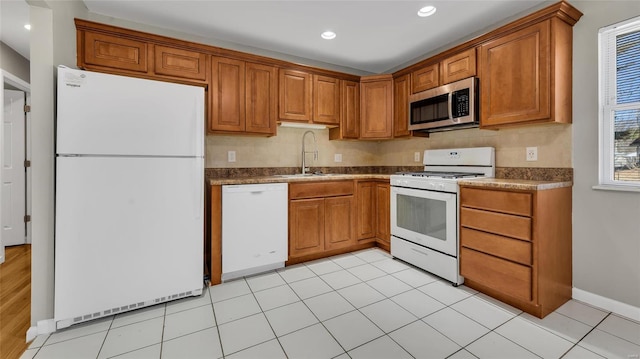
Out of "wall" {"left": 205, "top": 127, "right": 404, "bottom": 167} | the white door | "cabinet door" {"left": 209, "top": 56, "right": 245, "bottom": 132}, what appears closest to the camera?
"cabinet door" {"left": 209, "top": 56, "right": 245, "bottom": 132}

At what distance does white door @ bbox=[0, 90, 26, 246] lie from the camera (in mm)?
3439

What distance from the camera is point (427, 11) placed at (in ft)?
7.88

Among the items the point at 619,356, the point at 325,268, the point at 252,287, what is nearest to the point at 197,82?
the point at 252,287

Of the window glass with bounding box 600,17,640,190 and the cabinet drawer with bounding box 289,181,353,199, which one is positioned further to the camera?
the cabinet drawer with bounding box 289,181,353,199

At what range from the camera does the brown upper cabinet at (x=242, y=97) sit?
2.71m

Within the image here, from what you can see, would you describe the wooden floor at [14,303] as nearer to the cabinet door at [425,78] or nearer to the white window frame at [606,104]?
the cabinet door at [425,78]

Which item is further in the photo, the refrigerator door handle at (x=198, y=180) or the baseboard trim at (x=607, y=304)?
the refrigerator door handle at (x=198, y=180)

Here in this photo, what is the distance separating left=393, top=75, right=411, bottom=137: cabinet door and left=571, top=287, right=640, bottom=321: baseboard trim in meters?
2.08

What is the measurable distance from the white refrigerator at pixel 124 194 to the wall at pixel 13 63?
2.40 metres

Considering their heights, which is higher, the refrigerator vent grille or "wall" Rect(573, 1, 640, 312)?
"wall" Rect(573, 1, 640, 312)

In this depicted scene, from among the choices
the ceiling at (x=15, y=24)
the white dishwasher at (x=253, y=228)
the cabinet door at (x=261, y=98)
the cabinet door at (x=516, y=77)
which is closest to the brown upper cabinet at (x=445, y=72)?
A: the cabinet door at (x=516, y=77)

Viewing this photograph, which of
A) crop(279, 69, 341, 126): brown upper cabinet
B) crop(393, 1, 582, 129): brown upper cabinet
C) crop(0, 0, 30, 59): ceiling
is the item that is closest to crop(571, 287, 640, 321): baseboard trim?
crop(393, 1, 582, 129): brown upper cabinet

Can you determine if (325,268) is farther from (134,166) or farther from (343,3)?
(343,3)

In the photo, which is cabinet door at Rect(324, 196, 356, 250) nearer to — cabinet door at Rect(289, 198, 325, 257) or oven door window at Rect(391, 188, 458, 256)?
cabinet door at Rect(289, 198, 325, 257)
